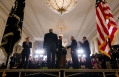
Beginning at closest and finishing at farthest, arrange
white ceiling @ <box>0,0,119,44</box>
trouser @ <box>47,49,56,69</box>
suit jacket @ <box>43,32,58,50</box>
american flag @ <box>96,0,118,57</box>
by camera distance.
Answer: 1. american flag @ <box>96,0,118,57</box>
2. trouser @ <box>47,49,56,69</box>
3. suit jacket @ <box>43,32,58,50</box>
4. white ceiling @ <box>0,0,119,44</box>

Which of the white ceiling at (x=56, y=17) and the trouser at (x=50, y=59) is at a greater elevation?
the white ceiling at (x=56, y=17)

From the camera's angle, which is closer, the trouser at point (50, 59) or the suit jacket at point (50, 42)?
the trouser at point (50, 59)

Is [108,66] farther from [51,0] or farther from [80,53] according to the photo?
[80,53]

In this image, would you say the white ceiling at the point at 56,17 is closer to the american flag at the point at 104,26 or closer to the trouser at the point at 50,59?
the american flag at the point at 104,26

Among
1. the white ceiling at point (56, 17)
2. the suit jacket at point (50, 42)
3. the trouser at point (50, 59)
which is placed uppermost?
the white ceiling at point (56, 17)

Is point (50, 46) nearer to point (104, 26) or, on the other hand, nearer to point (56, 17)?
point (104, 26)

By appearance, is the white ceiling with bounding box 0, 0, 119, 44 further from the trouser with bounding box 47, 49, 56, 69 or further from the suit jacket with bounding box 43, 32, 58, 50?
the trouser with bounding box 47, 49, 56, 69

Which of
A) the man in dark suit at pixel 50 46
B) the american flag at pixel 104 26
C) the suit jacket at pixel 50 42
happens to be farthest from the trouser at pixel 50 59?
the american flag at pixel 104 26

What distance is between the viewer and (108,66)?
514cm

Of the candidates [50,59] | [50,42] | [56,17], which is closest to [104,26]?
[50,42]

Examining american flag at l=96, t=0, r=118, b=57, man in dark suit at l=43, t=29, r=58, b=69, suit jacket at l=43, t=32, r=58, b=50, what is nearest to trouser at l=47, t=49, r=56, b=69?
man in dark suit at l=43, t=29, r=58, b=69

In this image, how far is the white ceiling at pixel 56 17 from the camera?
8594mm

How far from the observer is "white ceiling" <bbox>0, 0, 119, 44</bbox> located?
338 inches

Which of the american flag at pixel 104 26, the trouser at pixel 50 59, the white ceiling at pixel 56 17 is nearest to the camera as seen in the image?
the american flag at pixel 104 26
